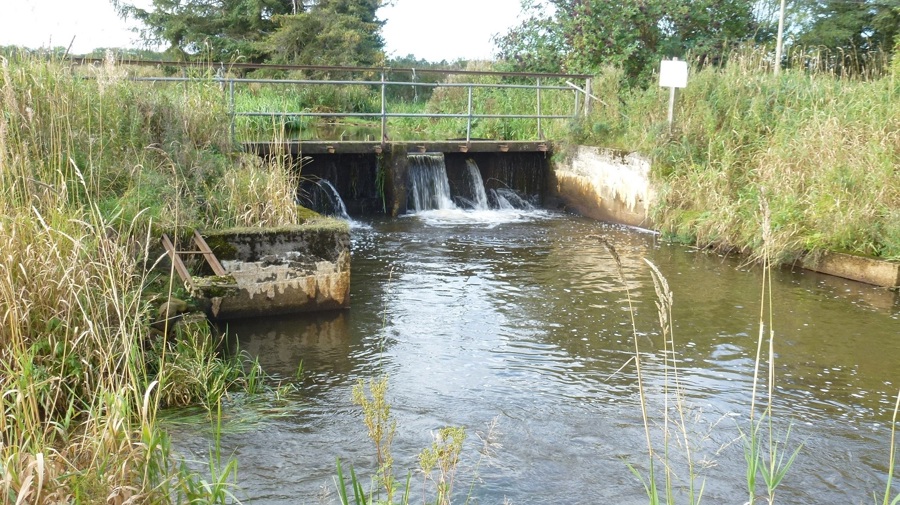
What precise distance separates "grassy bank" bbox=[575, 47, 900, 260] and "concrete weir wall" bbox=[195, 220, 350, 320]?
12.8 feet

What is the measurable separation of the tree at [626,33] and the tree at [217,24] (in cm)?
1552

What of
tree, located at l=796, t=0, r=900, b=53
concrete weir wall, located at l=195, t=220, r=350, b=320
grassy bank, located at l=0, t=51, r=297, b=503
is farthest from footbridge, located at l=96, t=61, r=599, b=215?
tree, located at l=796, t=0, r=900, b=53

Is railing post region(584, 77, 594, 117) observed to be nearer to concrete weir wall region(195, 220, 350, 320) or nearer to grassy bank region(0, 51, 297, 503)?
grassy bank region(0, 51, 297, 503)

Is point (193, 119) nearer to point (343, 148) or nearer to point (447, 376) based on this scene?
point (447, 376)

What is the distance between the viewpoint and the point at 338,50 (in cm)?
3097

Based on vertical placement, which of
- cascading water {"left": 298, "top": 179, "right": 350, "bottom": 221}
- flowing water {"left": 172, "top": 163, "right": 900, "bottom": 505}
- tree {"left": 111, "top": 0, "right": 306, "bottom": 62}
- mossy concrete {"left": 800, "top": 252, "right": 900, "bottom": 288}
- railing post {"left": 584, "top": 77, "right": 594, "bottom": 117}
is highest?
tree {"left": 111, "top": 0, "right": 306, "bottom": 62}

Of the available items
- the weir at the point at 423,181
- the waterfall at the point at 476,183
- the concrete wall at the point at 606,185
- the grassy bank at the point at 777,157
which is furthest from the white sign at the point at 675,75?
the waterfall at the point at 476,183

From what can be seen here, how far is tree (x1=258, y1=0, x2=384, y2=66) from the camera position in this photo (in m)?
30.5

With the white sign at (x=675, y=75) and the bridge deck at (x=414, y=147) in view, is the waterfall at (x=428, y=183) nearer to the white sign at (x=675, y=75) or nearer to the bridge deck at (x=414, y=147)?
the bridge deck at (x=414, y=147)

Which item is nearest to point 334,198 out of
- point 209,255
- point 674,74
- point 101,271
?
point 674,74

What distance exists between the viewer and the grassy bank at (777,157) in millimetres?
8781

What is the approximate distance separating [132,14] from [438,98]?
19.3 meters

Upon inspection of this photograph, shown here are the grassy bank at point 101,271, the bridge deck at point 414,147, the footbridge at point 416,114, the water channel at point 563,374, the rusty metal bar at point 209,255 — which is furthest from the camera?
the bridge deck at point 414,147

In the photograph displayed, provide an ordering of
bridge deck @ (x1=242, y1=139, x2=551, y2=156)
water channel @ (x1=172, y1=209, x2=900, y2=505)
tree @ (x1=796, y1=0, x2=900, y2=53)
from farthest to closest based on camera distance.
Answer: tree @ (x1=796, y1=0, x2=900, y2=53), bridge deck @ (x1=242, y1=139, x2=551, y2=156), water channel @ (x1=172, y1=209, x2=900, y2=505)
